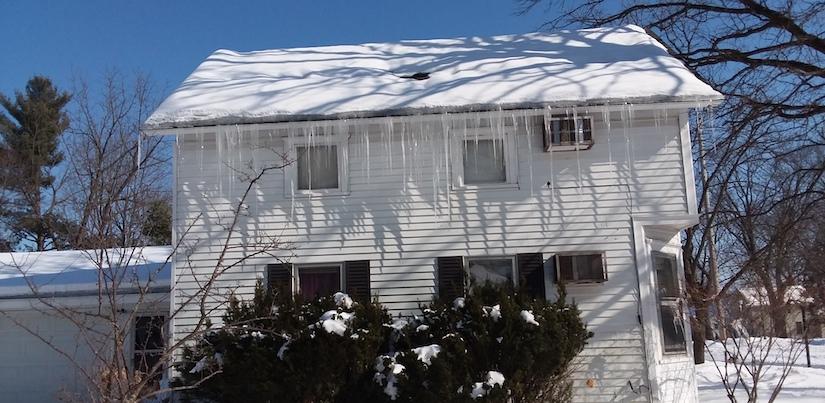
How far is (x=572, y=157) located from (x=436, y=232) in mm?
1978

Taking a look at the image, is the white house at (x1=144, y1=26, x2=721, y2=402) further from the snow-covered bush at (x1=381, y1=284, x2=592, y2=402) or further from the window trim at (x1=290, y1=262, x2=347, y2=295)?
the snow-covered bush at (x1=381, y1=284, x2=592, y2=402)

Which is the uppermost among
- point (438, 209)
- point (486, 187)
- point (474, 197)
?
point (486, 187)

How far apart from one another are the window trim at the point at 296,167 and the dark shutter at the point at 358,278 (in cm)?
94

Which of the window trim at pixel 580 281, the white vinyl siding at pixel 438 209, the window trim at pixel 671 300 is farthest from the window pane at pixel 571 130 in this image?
the window trim at pixel 671 300

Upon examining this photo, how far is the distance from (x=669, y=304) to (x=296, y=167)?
16.9 ft

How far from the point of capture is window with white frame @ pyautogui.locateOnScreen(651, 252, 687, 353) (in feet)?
30.5

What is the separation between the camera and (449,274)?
9000mm

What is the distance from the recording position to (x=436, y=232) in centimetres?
920

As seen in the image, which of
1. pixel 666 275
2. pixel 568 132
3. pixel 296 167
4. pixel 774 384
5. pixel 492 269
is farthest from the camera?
pixel 774 384

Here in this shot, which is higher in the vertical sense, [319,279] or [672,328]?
[319,279]

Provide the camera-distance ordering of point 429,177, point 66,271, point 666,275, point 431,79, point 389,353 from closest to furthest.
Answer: point 389,353 → point 429,177 → point 666,275 → point 431,79 → point 66,271

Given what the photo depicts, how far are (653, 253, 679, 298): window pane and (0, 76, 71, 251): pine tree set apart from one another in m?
20.0

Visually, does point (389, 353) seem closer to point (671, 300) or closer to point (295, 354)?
point (295, 354)

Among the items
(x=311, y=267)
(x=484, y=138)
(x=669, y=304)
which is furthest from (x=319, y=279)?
(x=669, y=304)
